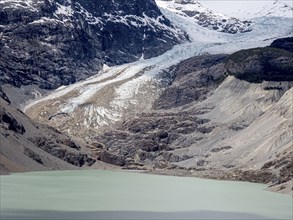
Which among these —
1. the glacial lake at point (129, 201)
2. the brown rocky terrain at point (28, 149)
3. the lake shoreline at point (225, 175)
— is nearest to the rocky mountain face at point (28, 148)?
the brown rocky terrain at point (28, 149)

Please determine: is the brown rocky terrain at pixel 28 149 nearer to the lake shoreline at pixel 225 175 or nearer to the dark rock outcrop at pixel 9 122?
the dark rock outcrop at pixel 9 122

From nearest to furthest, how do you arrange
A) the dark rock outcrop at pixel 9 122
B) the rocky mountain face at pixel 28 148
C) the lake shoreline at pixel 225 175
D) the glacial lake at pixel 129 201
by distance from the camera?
1. the glacial lake at pixel 129 201
2. the lake shoreline at pixel 225 175
3. the rocky mountain face at pixel 28 148
4. the dark rock outcrop at pixel 9 122

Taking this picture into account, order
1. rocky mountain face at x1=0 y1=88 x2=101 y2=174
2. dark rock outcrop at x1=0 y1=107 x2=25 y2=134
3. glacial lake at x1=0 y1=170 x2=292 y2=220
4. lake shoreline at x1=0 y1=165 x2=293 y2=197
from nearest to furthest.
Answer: glacial lake at x1=0 y1=170 x2=292 y2=220, lake shoreline at x1=0 y1=165 x2=293 y2=197, rocky mountain face at x1=0 y1=88 x2=101 y2=174, dark rock outcrop at x1=0 y1=107 x2=25 y2=134

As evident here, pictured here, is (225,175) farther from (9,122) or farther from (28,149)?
(9,122)

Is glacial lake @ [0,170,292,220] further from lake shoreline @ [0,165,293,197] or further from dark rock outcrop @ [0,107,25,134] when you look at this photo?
dark rock outcrop @ [0,107,25,134]

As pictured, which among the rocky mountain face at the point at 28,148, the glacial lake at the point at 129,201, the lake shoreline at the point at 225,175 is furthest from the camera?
the rocky mountain face at the point at 28,148

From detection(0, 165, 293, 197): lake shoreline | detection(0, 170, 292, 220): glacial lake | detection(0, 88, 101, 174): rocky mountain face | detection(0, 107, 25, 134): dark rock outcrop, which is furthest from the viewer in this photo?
detection(0, 107, 25, 134): dark rock outcrop

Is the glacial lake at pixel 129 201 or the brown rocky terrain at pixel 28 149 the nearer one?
the glacial lake at pixel 129 201

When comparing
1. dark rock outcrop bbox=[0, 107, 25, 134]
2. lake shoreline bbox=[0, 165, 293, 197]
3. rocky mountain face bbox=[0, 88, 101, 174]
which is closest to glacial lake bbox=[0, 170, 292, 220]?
lake shoreline bbox=[0, 165, 293, 197]
